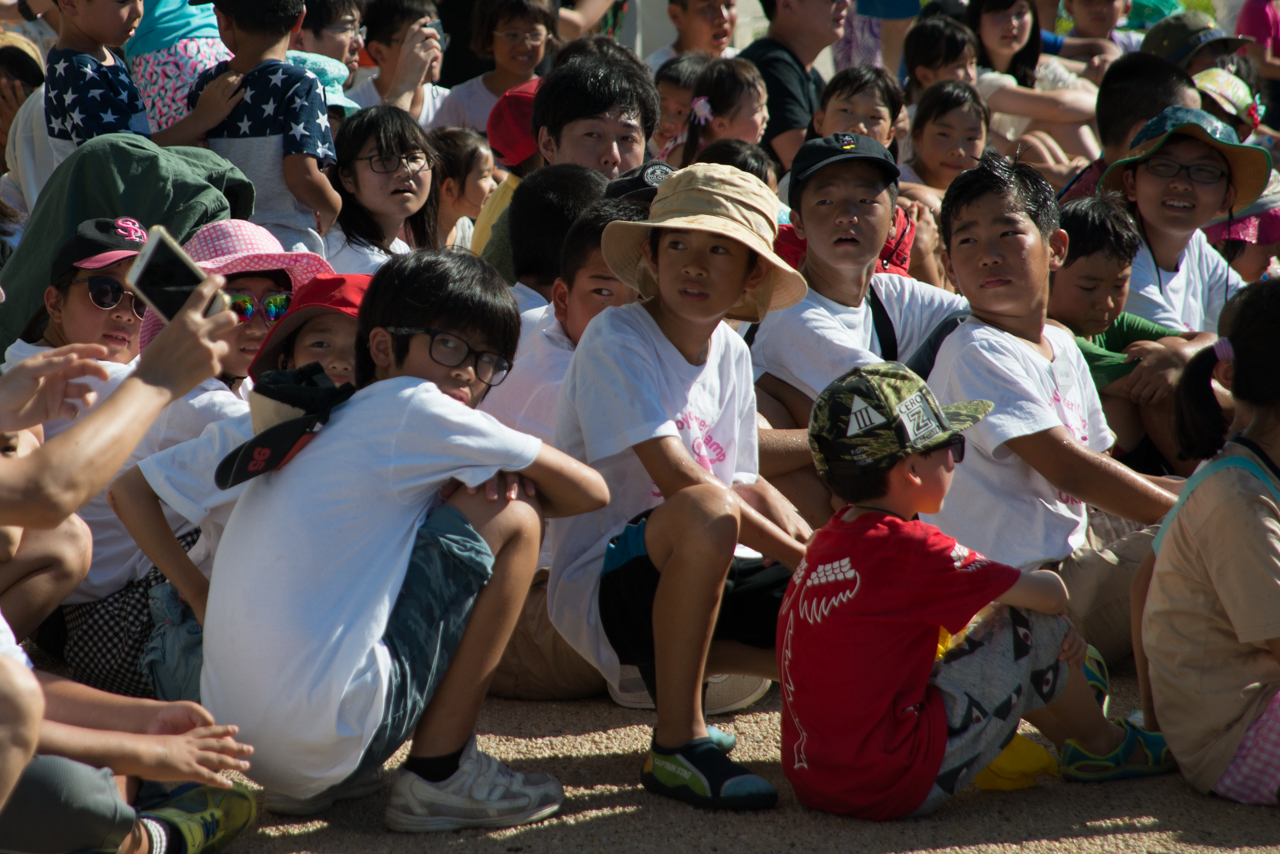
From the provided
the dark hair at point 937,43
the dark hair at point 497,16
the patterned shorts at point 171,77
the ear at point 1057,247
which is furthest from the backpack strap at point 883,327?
the dark hair at point 937,43

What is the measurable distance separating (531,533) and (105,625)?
51.4 inches

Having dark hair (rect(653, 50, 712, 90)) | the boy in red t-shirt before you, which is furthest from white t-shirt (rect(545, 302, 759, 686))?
dark hair (rect(653, 50, 712, 90))

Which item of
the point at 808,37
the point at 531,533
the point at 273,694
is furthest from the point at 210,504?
the point at 808,37

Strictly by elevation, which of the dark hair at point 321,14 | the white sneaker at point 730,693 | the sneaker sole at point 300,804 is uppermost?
the dark hair at point 321,14

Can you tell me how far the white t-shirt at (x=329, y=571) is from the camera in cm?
225

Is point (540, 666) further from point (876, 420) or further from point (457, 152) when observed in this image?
point (457, 152)

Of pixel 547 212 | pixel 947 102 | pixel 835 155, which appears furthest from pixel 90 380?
pixel 947 102

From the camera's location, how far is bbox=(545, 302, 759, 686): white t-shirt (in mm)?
2830

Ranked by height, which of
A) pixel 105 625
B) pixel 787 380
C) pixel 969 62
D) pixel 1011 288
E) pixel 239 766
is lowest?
pixel 105 625

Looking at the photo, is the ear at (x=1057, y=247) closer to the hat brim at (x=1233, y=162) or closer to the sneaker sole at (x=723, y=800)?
the hat brim at (x=1233, y=162)

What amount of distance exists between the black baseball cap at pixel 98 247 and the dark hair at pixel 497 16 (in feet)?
11.2

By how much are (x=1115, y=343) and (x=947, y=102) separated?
5.90ft

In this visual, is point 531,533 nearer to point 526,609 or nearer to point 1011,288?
point 526,609

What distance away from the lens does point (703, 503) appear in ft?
8.57
